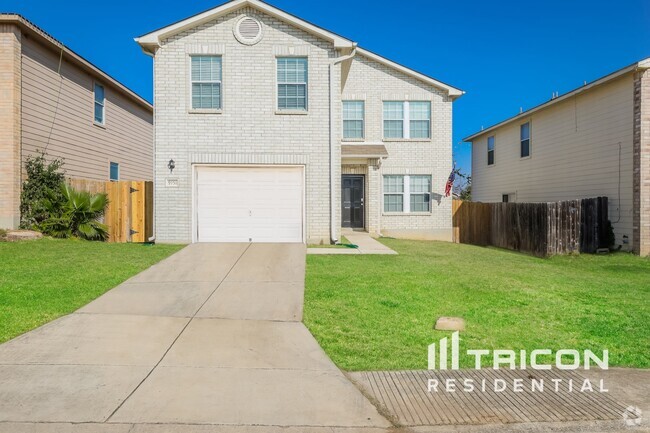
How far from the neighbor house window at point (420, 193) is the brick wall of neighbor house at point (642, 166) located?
7.68 metres

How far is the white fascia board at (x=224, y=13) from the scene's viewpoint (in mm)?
13242

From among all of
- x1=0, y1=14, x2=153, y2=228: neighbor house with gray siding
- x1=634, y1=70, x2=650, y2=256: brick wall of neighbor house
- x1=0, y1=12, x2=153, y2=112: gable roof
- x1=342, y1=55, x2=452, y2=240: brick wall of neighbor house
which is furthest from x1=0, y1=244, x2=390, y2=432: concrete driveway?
x1=342, y1=55, x2=452, y2=240: brick wall of neighbor house

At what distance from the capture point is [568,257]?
14164mm

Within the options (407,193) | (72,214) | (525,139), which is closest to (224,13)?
(72,214)

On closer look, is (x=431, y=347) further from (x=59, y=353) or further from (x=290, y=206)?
(x=290, y=206)

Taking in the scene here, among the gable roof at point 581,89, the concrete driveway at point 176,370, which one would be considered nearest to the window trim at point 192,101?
the concrete driveway at point 176,370

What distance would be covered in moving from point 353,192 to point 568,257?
28.7 ft

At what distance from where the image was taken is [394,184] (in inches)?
778

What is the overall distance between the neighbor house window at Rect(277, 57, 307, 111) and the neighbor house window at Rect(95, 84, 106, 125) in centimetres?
979

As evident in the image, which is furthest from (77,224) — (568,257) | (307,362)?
(568,257)

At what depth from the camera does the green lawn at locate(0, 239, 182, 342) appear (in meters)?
6.39

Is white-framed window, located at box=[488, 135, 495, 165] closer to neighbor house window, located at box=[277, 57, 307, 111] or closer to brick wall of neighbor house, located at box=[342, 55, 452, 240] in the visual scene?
brick wall of neighbor house, located at box=[342, 55, 452, 240]

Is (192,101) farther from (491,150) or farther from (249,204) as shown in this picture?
(491,150)

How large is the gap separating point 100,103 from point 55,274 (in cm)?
1291
